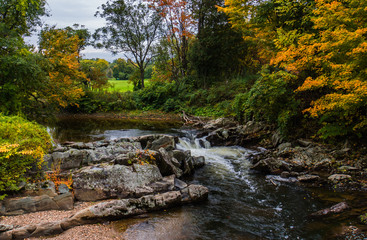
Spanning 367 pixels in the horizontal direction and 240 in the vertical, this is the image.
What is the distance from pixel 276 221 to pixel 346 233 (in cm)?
152

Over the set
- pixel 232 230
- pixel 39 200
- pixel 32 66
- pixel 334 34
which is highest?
pixel 334 34

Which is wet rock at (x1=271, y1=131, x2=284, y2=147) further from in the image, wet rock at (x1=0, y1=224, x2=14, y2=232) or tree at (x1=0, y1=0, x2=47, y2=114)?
tree at (x1=0, y1=0, x2=47, y2=114)

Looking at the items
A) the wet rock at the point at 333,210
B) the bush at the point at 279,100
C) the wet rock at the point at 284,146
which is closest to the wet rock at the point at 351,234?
the wet rock at the point at 333,210

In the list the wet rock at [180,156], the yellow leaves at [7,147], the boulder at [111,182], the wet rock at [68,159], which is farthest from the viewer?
the wet rock at [180,156]

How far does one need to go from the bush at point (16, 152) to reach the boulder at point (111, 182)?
4.34ft

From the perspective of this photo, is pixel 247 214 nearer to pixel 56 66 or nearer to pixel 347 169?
pixel 347 169

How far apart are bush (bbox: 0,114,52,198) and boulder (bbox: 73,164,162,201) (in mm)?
1323

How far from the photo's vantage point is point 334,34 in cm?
746

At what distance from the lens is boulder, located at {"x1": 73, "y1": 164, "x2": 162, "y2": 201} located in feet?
21.3

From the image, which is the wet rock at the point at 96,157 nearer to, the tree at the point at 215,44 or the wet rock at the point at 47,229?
the wet rock at the point at 47,229

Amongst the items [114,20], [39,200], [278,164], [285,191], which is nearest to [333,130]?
[278,164]

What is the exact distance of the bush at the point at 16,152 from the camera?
5562 mm

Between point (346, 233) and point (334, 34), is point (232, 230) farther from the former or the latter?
point (334, 34)

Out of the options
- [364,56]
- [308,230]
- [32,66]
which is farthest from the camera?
[32,66]
